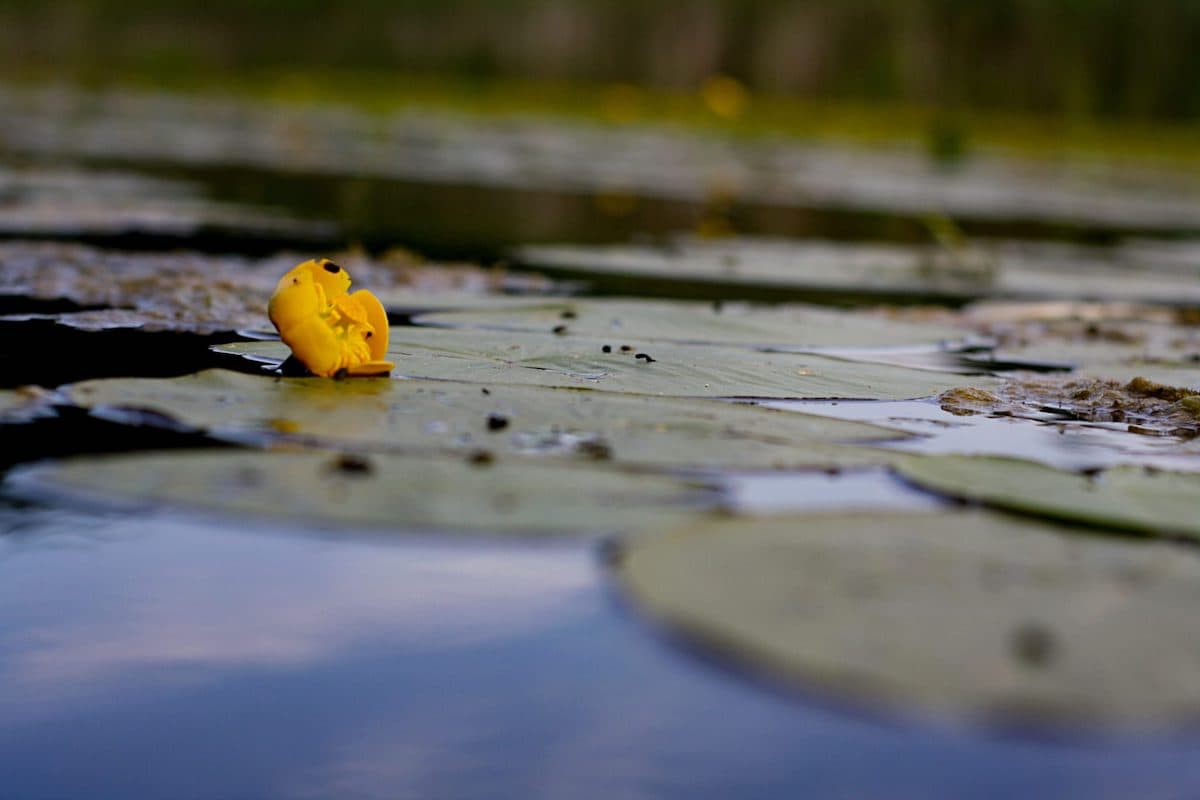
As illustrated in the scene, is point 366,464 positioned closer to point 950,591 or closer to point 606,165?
point 950,591

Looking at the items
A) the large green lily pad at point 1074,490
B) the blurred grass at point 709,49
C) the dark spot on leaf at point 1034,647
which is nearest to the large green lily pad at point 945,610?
the dark spot on leaf at point 1034,647

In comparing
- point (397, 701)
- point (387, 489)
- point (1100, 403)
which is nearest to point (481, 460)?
point (387, 489)

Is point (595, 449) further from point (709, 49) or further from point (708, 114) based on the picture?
point (709, 49)

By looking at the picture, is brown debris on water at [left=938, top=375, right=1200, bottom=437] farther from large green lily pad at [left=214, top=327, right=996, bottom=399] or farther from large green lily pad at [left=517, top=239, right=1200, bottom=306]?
large green lily pad at [left=517, top=239, right=1200, bottom=306]

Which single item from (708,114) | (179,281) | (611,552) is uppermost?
(708,114)

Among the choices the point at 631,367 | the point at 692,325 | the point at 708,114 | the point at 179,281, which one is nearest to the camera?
the point at 631,367

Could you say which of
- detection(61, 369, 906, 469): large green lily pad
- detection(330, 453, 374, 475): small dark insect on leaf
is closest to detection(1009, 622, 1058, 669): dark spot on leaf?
detection(61, 369, 906, 469): large green lily pad

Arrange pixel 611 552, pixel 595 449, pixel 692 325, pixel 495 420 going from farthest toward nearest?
pixel 692 325 < pixel 495 420 < pixel 595 449 < pixel 611 552
